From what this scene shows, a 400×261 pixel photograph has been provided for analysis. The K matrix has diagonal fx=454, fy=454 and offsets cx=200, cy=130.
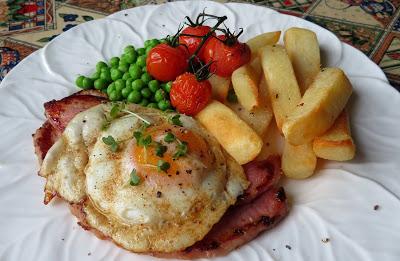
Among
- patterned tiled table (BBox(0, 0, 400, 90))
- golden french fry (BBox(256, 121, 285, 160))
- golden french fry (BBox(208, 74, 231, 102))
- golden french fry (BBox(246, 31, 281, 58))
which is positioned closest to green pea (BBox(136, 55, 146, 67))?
golden french fry (BBox(208, 74, 231, 102))

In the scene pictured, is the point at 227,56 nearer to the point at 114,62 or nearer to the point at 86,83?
the point at 114,62

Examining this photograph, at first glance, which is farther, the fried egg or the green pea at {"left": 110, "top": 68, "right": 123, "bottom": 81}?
the green pea at {"left": 110, "top": 68, "right": 123, "bottom": 81}

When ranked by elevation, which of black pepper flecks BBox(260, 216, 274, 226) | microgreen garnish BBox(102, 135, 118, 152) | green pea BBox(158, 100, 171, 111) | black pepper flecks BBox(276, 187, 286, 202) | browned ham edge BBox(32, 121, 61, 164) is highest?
microgreen garnish BBox(102, 135, 118, 152)

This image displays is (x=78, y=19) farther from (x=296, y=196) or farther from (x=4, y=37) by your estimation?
(x=296, y=196)

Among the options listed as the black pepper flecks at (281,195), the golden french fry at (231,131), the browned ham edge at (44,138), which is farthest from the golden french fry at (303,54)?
the browned ham edge at (44,138)

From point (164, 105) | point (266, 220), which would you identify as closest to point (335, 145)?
point (266, 220)

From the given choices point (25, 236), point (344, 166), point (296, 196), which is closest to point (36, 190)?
point (25, 236)

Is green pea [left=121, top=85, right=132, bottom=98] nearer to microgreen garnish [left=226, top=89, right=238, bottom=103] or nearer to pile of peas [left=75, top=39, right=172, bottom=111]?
pile of peas [left=75, top=39, right=172, bottom=111]
